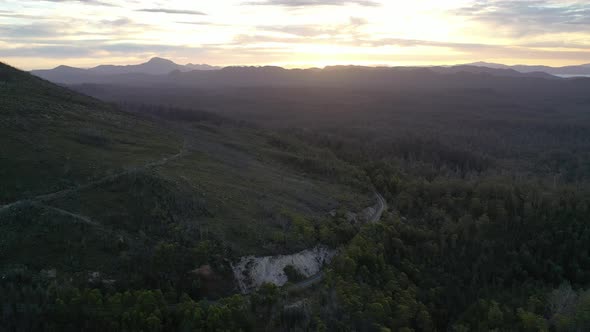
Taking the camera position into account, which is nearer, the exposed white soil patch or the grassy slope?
the grassy slope

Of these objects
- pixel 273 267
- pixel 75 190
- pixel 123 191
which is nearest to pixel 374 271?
pixel 273 267

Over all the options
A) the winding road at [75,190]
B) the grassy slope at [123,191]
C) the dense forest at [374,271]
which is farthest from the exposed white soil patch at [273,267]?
the winding road at [75,190]

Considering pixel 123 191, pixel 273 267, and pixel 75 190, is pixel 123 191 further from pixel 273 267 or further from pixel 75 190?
pixel 273 267

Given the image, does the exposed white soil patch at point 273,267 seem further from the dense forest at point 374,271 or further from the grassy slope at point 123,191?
the dense forest at point 374,271

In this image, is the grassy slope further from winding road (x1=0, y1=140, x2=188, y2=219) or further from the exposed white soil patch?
the exposed white soil patch

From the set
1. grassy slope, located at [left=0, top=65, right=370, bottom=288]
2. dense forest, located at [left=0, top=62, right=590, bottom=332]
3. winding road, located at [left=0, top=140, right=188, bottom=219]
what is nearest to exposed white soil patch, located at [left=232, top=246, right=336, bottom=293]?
grassy slope, located at [left=0, top=65, right=370, bottom=288]
